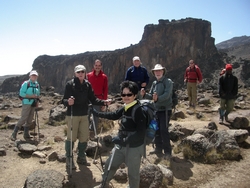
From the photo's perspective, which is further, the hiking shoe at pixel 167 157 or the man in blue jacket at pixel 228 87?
the man in blue jacket at pixel 228 87

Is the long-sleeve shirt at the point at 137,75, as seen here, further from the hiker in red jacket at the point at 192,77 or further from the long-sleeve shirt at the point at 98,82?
the hiker in red jacket at the point at 192,77

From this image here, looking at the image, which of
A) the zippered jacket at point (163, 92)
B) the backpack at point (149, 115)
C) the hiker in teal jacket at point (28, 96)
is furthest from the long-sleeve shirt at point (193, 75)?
the backpack at point (149, 115)

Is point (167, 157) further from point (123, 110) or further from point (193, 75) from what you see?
point (193, 75)

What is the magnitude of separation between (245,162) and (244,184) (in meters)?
1.20

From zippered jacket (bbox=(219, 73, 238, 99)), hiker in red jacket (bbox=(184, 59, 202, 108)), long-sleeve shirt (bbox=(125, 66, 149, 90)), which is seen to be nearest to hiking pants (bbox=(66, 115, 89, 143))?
long-sleeve shirt (bbox=(125, 66, 149, 90))

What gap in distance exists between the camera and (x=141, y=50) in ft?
198

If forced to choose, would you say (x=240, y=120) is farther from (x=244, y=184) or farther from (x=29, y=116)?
(x=29, y=116)

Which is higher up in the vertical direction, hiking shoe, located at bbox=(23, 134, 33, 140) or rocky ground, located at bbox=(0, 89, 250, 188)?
hiking shoe, located at bbox=(23, 134, 33, 140)

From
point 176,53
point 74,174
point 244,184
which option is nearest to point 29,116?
point 74,174

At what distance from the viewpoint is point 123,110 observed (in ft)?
12.6

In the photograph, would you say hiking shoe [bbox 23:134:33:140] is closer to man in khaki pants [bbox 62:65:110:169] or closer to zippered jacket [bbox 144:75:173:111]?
man in khaki pants [bbox 62:65:110:169]

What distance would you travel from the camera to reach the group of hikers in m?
3.61

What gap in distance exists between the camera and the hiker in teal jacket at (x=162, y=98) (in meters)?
5.23

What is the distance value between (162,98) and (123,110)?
1.59 metres
